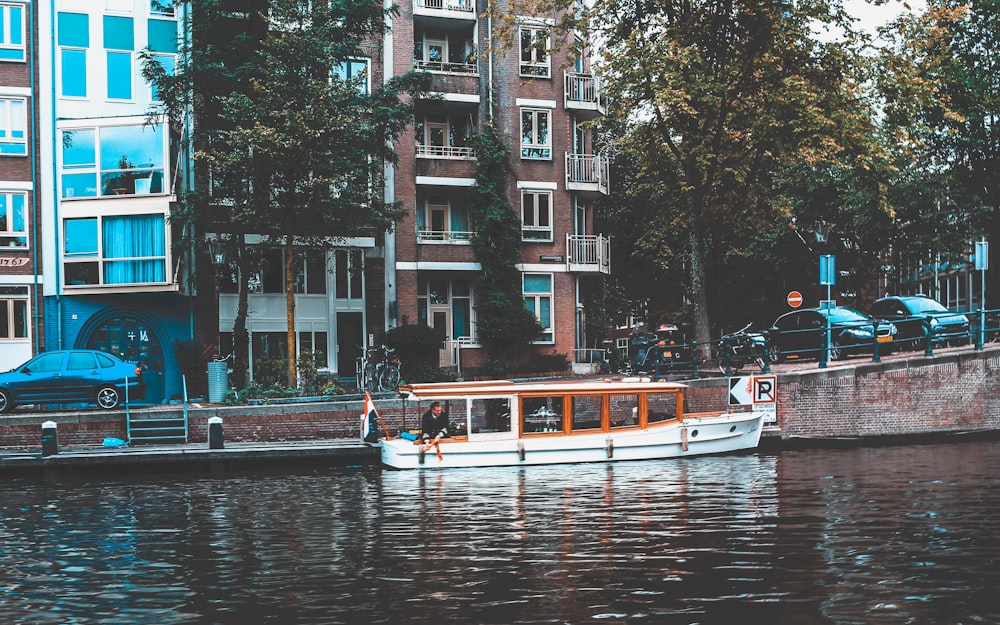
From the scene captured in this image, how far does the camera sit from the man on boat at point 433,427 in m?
26.3

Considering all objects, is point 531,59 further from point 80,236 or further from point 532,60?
point 80,236

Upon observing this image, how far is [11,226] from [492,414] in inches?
814

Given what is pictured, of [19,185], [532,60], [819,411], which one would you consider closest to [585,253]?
[532,60]

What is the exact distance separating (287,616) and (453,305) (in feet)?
104

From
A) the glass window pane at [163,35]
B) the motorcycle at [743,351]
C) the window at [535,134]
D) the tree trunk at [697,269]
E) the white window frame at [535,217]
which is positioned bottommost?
the motorcycle at [743,351]

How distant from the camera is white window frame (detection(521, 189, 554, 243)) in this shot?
4334 centimetres

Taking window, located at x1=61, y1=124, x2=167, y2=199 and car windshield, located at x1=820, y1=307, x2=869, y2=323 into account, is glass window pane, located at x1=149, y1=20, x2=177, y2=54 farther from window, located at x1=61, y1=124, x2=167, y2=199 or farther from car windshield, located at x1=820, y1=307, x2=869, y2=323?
car windshield, located at x1=820, y1=307, x2=869, y2=323

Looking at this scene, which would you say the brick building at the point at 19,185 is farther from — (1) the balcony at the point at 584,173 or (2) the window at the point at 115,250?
(1) the balcony at the point at 584,173

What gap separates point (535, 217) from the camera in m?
43.4

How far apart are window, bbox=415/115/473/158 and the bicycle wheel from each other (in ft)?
34.1

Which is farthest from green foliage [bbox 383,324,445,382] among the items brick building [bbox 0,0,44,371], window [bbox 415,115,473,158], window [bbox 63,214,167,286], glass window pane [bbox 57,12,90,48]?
glass window pane [bbox 57,12,90,48]

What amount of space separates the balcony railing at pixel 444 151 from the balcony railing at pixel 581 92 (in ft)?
14.8

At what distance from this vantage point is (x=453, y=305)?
43219 mm

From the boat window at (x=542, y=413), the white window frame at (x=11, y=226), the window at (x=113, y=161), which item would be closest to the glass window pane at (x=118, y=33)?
the window at (x=113, y=161)
